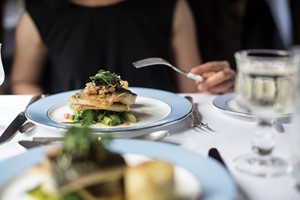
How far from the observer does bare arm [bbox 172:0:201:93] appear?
1.88 meters

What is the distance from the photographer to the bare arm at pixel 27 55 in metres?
1.83

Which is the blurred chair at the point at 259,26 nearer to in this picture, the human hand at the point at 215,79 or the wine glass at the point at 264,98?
the human hand at the point at 215,79

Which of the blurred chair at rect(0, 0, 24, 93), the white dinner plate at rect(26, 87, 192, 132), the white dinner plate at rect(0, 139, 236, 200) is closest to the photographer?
the white dinner plate at rect(0, 139, 236, 200)

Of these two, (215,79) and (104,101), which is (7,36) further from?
(104,101)

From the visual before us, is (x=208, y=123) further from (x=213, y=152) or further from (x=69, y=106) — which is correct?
(x=69, y=106)

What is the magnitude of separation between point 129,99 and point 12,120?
0.28 metres

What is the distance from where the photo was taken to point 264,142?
0.78m

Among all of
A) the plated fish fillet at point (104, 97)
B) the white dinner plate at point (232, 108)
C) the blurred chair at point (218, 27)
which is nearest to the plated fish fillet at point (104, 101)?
the plated fish fillet at point (104, 97)

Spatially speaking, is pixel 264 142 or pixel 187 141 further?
pixel 187 141

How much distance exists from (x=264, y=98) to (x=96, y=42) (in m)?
1.23

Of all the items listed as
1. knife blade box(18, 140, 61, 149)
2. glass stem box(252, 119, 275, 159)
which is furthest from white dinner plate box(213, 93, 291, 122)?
knife blade box(18, 140, 61, 149)

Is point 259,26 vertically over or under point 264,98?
under

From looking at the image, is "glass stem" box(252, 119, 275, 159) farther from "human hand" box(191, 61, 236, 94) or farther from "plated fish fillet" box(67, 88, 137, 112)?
"human hand" box(191, 61, 236, 94)

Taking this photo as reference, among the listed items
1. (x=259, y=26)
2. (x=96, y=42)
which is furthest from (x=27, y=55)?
(x=259, y=26)
